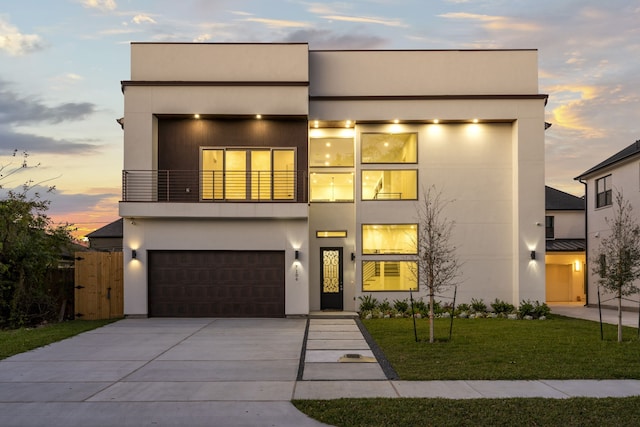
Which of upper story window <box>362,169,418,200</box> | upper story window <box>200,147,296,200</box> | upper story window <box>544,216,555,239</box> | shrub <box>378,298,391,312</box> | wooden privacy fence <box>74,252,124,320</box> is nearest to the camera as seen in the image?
wooden privacy fence <box>74,252,124,320</box>

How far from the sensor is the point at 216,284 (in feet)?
56.3

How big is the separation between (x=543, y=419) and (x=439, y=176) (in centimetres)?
1265

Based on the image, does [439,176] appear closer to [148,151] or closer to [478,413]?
A: [148,151]

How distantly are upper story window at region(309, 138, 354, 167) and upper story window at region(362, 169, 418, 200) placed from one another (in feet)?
3.17

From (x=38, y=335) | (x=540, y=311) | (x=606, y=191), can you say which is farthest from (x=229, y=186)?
(x=606, y=191)

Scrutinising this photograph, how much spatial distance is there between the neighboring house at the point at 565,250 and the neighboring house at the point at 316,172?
27.8ft

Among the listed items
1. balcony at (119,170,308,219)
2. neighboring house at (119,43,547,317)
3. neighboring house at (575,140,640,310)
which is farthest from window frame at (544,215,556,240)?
balcony at (119,170,308,219)

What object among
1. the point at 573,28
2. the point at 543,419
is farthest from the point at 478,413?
the point at 573,28

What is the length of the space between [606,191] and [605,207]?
786 millimetres

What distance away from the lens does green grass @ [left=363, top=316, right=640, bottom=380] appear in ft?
28.8

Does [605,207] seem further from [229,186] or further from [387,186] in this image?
[229,186]

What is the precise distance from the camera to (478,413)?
21.5 ft

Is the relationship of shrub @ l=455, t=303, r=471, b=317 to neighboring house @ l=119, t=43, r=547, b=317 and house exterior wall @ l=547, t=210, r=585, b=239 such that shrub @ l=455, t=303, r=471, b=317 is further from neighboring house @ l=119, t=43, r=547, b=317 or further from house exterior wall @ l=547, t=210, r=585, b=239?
house exterior wall @ l=547, t=210, r=585, b=239

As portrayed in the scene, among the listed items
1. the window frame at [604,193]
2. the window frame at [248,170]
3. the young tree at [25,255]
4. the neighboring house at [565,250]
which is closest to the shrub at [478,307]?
the window frame at [248,170]
